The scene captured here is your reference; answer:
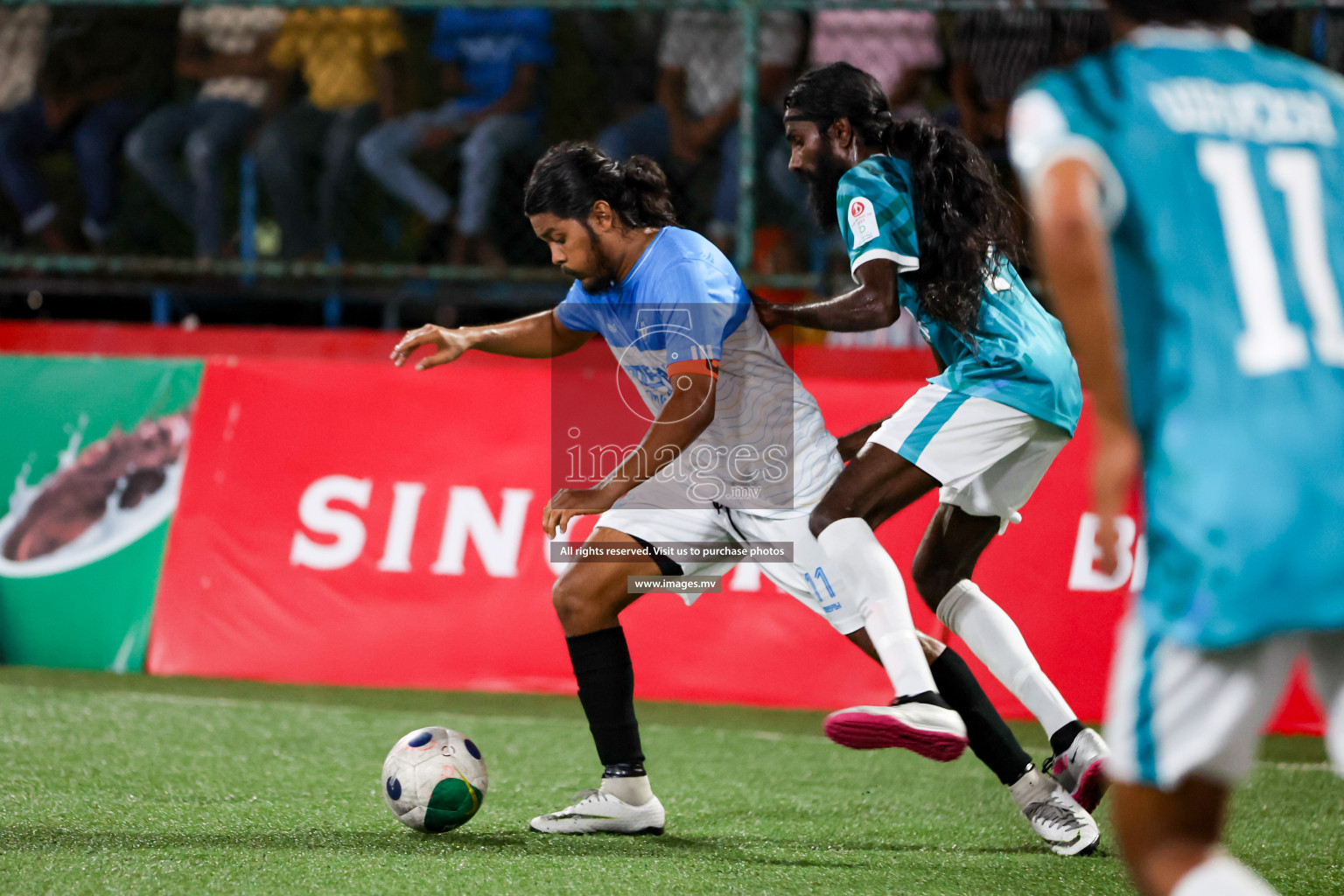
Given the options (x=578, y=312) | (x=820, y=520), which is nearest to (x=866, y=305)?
(x=820, y=520)

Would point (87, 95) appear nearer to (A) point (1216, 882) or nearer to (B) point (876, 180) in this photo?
(B) point (876, 180)

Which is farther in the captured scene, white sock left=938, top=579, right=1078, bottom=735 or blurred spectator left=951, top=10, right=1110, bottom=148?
blurred spectator left=951, top=10, right=1110, bottom=148

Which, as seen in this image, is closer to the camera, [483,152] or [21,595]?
[21,595]

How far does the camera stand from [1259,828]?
4117 millimetres

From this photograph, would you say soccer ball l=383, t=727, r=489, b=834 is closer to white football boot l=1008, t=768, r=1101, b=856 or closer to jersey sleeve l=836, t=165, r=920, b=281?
white football boot l=1008, t=768, r=1101, b=856

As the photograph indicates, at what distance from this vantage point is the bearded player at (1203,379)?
184 centimetres

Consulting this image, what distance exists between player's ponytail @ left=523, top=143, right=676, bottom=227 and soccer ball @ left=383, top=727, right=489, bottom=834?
1.48 m

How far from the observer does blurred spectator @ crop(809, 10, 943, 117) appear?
25.3ft

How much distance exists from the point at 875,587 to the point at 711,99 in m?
4.99

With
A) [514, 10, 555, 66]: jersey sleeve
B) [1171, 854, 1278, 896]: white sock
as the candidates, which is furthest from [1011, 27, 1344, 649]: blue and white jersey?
[514, 10, 555, 66]: jersey sleeve

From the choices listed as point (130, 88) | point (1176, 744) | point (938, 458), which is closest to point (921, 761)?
point (938, 458)

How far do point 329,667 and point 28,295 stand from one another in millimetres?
4539

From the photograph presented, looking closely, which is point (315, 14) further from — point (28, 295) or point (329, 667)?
point (329, 667)

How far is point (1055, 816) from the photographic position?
3.84 meters
